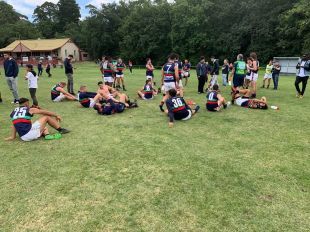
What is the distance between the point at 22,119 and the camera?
21.6 ft

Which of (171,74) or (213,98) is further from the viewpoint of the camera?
(171,74)

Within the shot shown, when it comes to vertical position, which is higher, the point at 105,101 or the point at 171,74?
the point at 171,74

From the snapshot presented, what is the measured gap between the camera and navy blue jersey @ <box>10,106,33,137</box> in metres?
6.56

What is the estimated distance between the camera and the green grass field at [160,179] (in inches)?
144

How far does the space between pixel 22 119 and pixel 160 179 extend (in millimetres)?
3819

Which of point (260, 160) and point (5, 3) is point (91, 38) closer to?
point (5, 3)

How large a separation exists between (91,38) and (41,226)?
69706mm

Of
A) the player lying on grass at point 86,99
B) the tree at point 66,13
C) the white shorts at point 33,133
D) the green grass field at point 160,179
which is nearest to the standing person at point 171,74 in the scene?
the green grass field at point 160,179

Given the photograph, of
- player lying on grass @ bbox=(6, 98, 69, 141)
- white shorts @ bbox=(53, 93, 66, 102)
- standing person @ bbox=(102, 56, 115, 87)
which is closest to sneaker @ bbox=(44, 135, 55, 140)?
player lying on grass @ bbox=(6, 98, 69, 141)

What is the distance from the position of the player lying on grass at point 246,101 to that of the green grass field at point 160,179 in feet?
6.32

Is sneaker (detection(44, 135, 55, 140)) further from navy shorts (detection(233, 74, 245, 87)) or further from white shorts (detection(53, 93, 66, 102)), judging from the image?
navy shorts (detection(233, 74, 245, 87))

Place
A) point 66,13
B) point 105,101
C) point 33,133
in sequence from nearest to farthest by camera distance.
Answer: point 33,133
point 105,101
point 66,13

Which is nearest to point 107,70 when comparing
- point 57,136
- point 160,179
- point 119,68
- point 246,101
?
point 119,68

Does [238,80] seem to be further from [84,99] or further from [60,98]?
[60,98]
